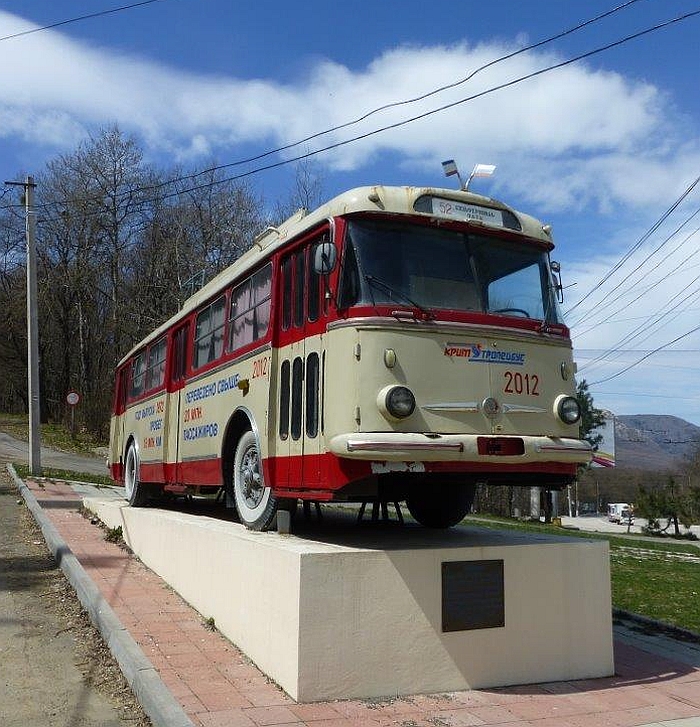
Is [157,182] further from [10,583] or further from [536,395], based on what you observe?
[536,395]

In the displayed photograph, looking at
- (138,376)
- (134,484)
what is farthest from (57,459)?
(134,484)

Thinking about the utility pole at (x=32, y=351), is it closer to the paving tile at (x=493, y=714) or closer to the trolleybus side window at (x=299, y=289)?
the trolleybus side window at (x=299, y=289)

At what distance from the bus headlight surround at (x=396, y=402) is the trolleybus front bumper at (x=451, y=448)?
5.5 inches

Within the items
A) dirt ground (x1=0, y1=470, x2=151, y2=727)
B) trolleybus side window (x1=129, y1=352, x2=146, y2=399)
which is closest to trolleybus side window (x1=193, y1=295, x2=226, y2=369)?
dirt ground (x1=0, y1=470, x2=151, y2=727)

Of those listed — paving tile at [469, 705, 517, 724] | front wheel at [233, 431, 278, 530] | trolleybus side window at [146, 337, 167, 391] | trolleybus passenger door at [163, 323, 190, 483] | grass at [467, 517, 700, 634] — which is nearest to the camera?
paving tile at [469, 705, 517, 724]

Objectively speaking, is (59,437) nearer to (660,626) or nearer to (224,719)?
(660,626)

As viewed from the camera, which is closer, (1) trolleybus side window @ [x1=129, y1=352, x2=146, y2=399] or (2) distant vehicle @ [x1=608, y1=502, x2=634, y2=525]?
(1) trolleybus side window @ [x1=129, y1=352, x2=146, y2=399]

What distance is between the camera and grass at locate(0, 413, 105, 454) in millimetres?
35000

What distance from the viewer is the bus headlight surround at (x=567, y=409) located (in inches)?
247

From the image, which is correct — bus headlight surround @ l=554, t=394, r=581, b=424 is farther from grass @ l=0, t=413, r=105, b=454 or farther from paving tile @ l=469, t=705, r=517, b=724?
grass @ l=0, t=413, r=105, b=454

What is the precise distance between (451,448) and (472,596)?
3.66 feet

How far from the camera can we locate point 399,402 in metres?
5.61

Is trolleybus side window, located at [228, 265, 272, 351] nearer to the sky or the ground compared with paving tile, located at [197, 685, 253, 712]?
nearer to the sky

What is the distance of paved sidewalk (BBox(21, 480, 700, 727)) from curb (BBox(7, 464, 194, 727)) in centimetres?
12
